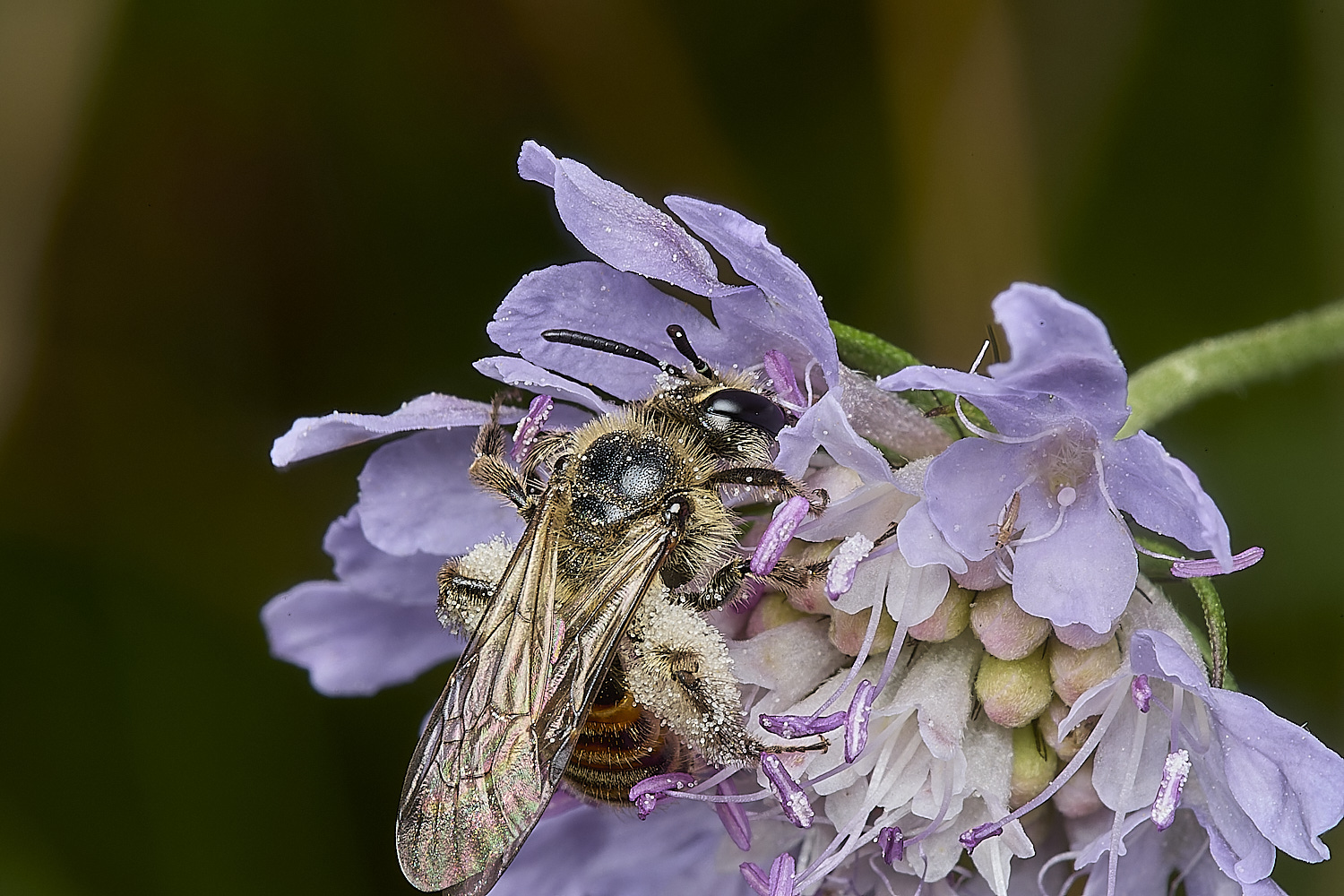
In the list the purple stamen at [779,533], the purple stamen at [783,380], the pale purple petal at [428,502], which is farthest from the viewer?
the pale purple petal at [428,502]

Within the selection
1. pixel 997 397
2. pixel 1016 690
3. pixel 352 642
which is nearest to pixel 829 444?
pixel 997 397

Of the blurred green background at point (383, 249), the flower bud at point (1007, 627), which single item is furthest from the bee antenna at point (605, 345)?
the blurred green background at point (383, 249)

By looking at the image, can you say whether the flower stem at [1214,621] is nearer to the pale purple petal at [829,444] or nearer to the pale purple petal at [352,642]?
the pale purple petal at [829,444]

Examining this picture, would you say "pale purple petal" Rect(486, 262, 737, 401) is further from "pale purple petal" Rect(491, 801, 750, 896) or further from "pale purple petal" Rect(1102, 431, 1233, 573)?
"pale purple petal" Rect(491, 801, 750, 896)

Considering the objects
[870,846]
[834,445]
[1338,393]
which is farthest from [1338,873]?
[834,445]

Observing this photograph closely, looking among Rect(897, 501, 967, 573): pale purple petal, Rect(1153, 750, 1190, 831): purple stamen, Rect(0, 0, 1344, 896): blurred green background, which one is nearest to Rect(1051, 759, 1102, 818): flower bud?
Rect(1153, 750, 1190, 831): purple stamen

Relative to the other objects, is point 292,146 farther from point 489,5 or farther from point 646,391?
point 646,391

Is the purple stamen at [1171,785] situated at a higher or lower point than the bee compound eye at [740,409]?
lower
